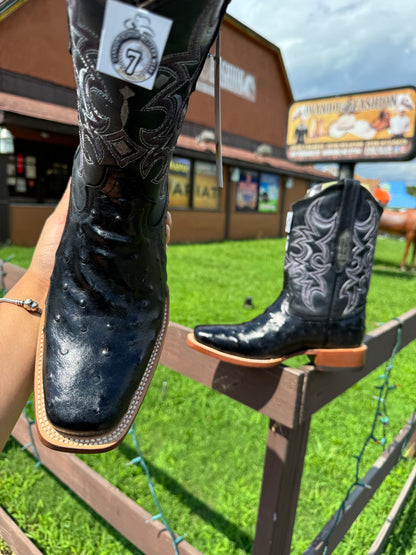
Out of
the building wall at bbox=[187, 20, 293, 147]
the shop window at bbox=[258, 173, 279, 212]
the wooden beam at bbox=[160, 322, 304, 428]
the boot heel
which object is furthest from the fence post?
the shop window at bbox=[258, 173, 279, 212]

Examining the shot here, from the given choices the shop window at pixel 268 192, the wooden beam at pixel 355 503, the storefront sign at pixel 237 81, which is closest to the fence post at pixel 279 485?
the wooden beam at pixel 355 503

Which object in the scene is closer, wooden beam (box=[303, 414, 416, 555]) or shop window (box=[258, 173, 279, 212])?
wooden beam (box=[303, 414, 416, 555])

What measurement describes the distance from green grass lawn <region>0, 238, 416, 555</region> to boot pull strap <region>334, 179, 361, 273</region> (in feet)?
1.87

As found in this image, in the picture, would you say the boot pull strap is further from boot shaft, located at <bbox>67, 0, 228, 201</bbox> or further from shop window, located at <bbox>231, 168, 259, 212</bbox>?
shop window, located at <bbox>231, 168, 259, 212</bbox>

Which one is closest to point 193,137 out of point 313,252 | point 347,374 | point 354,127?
point 354,127

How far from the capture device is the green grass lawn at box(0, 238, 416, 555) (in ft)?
6.19

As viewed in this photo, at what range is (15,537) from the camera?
1.47 m

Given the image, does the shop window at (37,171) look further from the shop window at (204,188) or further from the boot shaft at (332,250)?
the boot shaft at (332,250)

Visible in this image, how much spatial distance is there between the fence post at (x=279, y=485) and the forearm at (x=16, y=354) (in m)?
0.65

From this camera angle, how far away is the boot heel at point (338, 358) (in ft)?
3.65

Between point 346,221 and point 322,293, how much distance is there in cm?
24

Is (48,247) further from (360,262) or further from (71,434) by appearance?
(360,262)

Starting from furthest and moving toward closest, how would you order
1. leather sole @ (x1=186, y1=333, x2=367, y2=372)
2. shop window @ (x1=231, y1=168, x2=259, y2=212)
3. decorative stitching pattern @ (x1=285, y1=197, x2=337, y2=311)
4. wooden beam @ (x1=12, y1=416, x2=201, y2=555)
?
shop window @ (x1=231, y1=168, x2=259, y2=212), wooden beam @ (x1=12, y1=416, x2=201, y2=555), decorative stitching pattern @ (x1=285, y1=197, x2=337, y2=311), leather sole @ (x1=186, y1=333, x2=367, y2=372)

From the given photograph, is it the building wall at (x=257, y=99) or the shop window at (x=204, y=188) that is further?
the building wall at (x=257, y=99)
